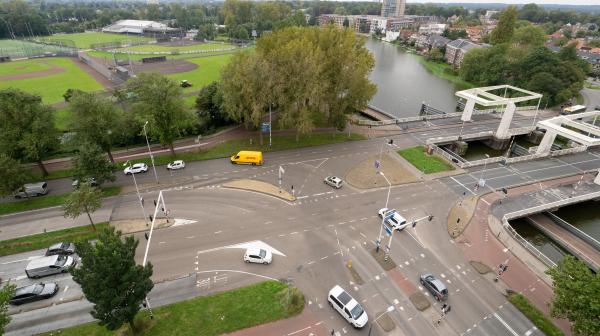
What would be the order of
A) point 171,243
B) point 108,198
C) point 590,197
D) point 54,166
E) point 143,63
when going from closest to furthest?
point 171,243
point 108,198
point 590,197
point 54,166
point 143,63

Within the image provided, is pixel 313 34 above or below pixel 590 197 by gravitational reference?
above

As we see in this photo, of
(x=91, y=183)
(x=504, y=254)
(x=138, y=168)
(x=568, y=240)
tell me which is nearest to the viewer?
(x=504, y=254)

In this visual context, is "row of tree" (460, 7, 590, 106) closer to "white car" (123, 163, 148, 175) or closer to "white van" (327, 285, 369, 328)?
"white van" (327, 285, 369, 328)

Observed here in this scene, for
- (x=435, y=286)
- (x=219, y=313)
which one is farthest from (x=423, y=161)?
(x=219, y=313)

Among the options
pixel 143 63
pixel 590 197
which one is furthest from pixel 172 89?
pixel 143 63

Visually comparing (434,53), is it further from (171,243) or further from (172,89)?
(171,243)

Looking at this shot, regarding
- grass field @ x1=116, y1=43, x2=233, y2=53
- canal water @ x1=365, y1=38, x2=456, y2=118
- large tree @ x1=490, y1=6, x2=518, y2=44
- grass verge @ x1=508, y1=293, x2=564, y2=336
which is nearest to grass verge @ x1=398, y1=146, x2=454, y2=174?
grass verge @ x1=508, y1=293, x2=564, y2=336

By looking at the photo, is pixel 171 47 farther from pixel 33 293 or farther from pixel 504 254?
pixel 504 254

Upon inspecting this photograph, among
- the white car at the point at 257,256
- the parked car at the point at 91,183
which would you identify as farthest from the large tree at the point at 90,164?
the white car at the point at 257,256
